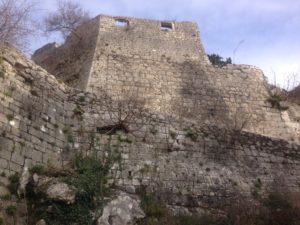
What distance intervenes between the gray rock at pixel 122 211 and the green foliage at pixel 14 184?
5.32 ft

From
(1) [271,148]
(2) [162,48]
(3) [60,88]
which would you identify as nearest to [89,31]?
(2) [162,48]

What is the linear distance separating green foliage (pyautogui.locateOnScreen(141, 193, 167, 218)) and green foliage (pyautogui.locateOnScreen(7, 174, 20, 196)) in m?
2.48

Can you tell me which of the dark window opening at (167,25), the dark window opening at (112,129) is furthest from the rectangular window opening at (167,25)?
the dark window opening at (112,129)

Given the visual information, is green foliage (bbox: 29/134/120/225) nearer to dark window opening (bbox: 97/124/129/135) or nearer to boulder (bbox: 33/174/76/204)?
boulder (bbox: 33/174/76/204)

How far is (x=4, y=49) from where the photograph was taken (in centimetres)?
983

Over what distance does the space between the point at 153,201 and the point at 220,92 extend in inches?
343

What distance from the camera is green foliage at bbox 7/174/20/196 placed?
27.8 ft

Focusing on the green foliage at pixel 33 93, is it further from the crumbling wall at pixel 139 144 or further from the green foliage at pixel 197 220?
the green foliage at pixel 197 220

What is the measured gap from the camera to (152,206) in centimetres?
939

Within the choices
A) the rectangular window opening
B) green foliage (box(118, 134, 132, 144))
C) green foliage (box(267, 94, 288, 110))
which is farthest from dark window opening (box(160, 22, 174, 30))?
green foliage (box(118, 134, 132, 144))

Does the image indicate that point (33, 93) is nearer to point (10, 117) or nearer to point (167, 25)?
point (10, 117)

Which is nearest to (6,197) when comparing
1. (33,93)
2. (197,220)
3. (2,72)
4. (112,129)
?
(33,93)

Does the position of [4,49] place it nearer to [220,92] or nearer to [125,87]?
[125,87]

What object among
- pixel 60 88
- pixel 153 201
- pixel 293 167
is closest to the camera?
pixel 153 201
